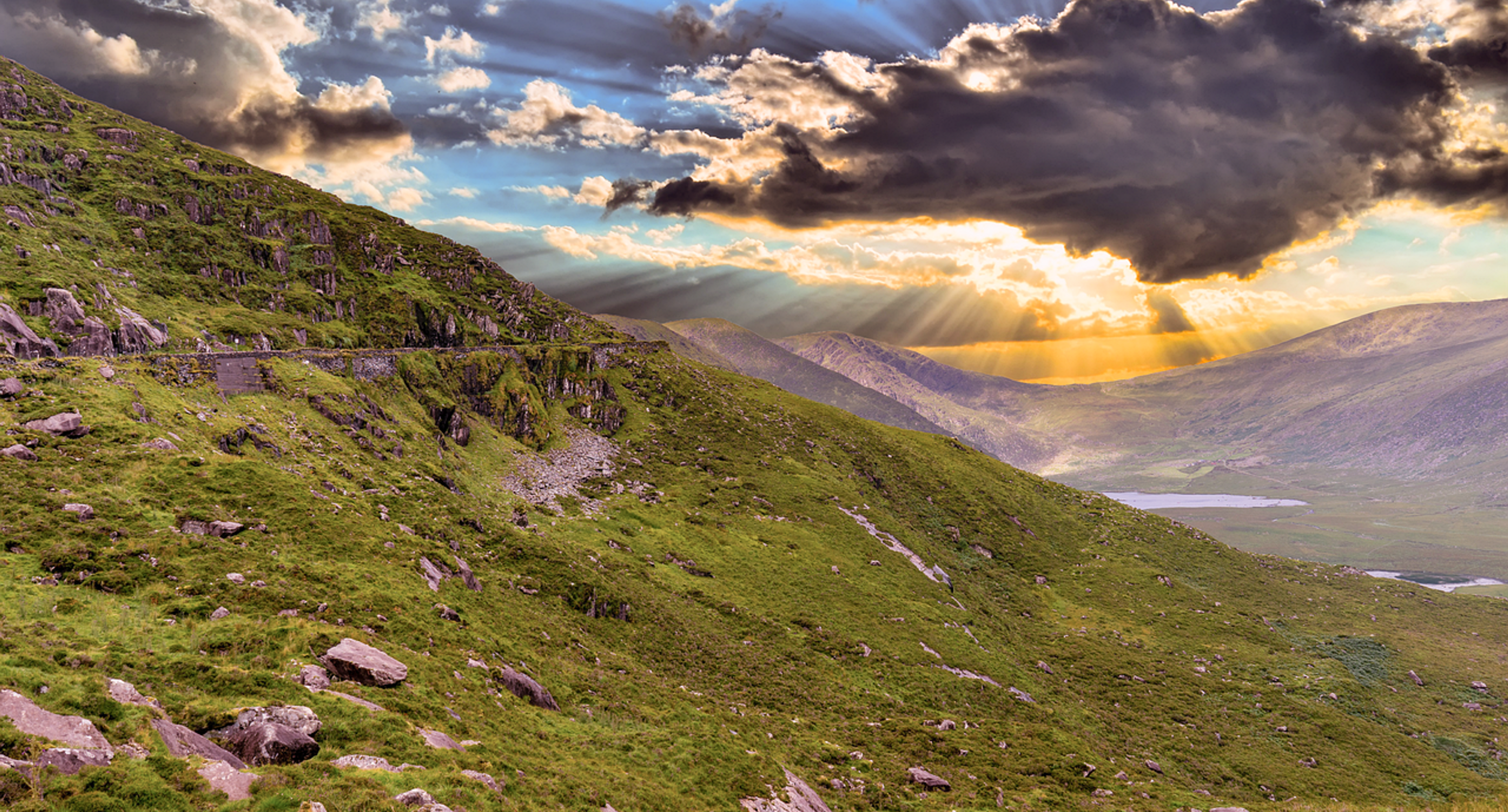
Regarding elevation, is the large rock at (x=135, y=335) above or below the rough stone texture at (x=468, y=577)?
above

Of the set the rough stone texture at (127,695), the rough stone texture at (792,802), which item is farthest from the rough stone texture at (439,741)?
the rough stone texture at (792,802)

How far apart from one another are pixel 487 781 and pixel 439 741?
269 centimetres

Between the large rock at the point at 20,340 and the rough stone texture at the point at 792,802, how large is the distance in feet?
233

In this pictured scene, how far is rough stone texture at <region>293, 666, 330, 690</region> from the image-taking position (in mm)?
22375

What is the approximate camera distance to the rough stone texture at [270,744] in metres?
17.7

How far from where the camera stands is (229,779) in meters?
16.0

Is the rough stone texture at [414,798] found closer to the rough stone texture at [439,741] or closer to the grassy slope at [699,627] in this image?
the grassy slope at [699,627]

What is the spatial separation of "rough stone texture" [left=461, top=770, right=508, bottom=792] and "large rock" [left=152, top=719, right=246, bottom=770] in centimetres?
674

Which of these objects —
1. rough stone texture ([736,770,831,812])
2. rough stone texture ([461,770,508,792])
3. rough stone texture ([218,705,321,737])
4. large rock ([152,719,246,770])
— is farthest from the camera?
rough stone texture ([736,770,831,812])

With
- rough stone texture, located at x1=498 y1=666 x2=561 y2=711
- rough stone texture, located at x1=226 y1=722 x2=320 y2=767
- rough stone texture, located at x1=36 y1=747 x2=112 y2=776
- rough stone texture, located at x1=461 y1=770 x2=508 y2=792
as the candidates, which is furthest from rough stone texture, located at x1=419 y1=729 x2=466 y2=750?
rough stone texture, located at x1=36 y1=747 x2=112 y2=776

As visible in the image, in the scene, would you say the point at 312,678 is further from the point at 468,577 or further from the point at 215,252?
the point at 215,252

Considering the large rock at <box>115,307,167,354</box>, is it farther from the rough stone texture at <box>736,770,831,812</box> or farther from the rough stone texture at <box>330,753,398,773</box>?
the rough stone texture at <box>736,770,831,812</box>

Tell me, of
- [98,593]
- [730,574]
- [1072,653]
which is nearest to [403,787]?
[98,593]

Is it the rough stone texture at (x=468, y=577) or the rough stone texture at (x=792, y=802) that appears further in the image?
the rough stone texture at (x=468, y=577)
